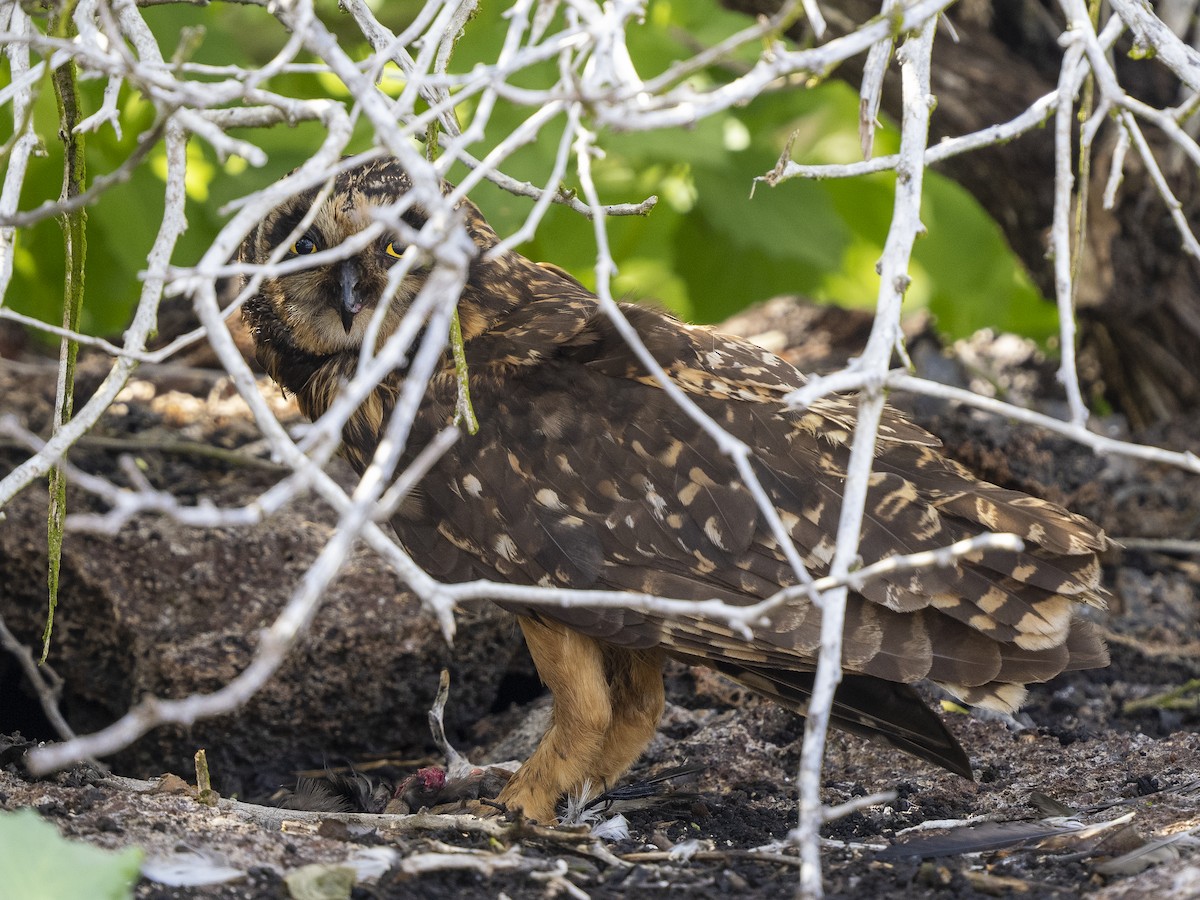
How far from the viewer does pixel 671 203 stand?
265 inches

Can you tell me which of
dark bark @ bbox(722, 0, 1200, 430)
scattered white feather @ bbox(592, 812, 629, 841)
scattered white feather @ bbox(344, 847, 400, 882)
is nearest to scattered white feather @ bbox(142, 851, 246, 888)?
scattered white feather @ bbox(344, 847, 400, 882)

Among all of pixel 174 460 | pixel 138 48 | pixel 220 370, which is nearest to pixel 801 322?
pixel 220 370

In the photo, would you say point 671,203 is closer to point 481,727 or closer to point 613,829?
point 481,727

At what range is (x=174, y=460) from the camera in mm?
4977

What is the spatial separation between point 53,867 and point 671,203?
17.3ft

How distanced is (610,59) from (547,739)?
2.02m

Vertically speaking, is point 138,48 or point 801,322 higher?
point 138,48

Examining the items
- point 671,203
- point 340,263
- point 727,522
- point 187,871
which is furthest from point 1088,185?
point 187,871

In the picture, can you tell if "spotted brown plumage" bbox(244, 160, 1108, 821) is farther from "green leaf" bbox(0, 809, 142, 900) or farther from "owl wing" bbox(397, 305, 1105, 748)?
"green leaf" bbox(0, 809, 142, 900)

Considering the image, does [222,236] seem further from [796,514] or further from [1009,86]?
[1009,86]

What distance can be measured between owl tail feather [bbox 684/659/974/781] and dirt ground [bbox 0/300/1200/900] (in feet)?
0.44

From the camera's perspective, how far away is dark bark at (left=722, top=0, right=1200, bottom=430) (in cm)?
547

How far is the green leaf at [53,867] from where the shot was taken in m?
1.91

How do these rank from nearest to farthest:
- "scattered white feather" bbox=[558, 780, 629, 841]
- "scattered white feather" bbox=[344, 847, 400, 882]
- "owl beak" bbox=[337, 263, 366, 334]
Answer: "scattered white feather" bbox=[344, 847, 400, 882] < "scattered white feather" bbox=[558, 780, 629, 841] < "owl beak" bbox=[337, 263, 366, 334]
